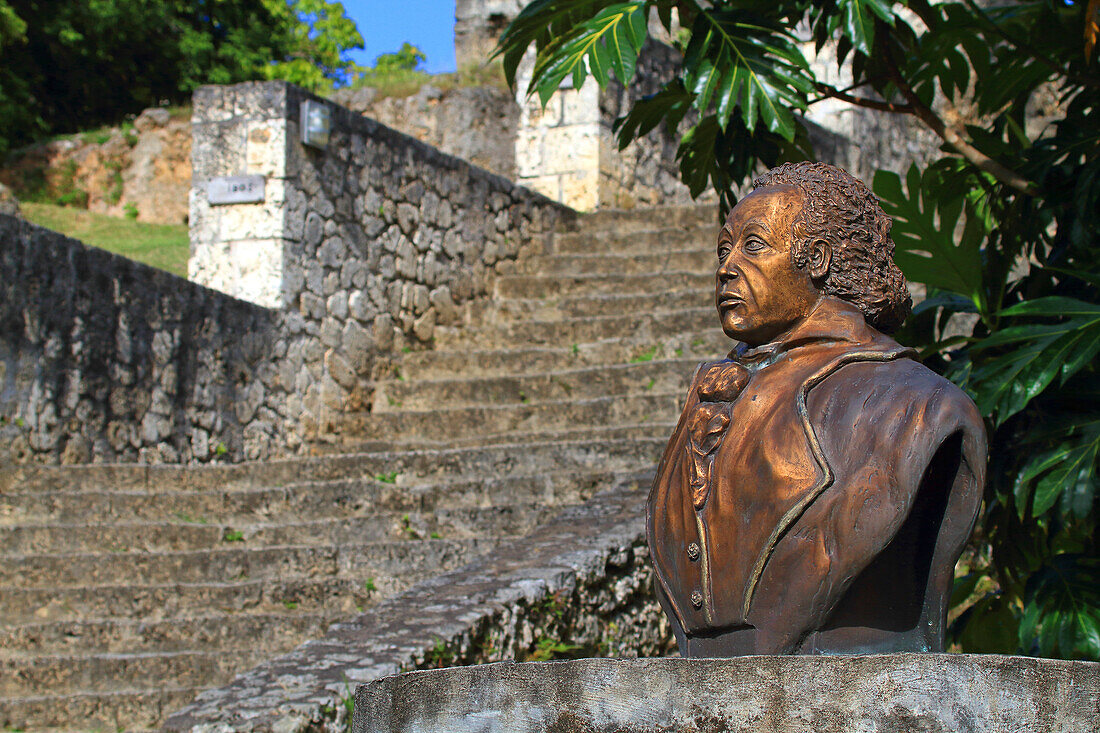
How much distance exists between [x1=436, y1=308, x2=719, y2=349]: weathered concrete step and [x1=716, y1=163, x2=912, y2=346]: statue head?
229 inches

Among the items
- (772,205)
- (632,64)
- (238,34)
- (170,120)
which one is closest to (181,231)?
(170,120)

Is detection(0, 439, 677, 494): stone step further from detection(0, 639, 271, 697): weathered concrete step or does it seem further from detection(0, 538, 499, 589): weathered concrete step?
detection(0, 639, 271, 697): weathered concrete step

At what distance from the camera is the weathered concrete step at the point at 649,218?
34.0ft

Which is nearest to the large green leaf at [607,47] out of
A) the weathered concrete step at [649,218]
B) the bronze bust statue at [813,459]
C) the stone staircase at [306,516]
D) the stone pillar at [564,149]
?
the bronze bust statue at [813,459]

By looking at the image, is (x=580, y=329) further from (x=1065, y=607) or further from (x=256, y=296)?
(x=1065, y=607)

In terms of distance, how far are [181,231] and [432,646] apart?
39.2 ft

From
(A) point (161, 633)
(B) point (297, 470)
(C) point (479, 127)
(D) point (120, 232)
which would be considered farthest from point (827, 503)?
(D) point (120, 232)

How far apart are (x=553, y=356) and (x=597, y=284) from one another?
1306 mm

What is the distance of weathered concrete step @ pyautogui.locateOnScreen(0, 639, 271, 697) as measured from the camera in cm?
513

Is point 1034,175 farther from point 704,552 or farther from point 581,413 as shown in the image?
point 581,413

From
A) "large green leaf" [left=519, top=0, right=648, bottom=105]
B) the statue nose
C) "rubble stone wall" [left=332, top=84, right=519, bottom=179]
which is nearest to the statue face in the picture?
the statue nose

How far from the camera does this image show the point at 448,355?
28.9 feet

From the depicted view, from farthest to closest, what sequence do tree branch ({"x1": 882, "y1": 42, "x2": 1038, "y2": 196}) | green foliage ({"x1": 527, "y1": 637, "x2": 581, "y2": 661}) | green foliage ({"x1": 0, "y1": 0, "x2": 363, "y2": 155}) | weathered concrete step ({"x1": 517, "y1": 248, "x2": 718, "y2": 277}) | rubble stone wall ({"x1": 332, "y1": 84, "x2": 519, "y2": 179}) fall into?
green foliage ({"x1": 0, "y1": 0, "x2": 363, "y2": 155})
rubble stone wall ({"x1": 332, "y1": 84, "x2": 519, "y2": 179})
weathered concrete step ({"x1": 517, "y1": 248, "x2": 718, "y2": 277})
green foliage ({"x1": 527, "y1": 637, "x2": 581, "y2": 661})
tree branch ({"x1": 882, "y1": 42, "x2": 1038, "y2": 196})

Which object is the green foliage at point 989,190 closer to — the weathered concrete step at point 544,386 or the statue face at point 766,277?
the statue face at point 766,277
